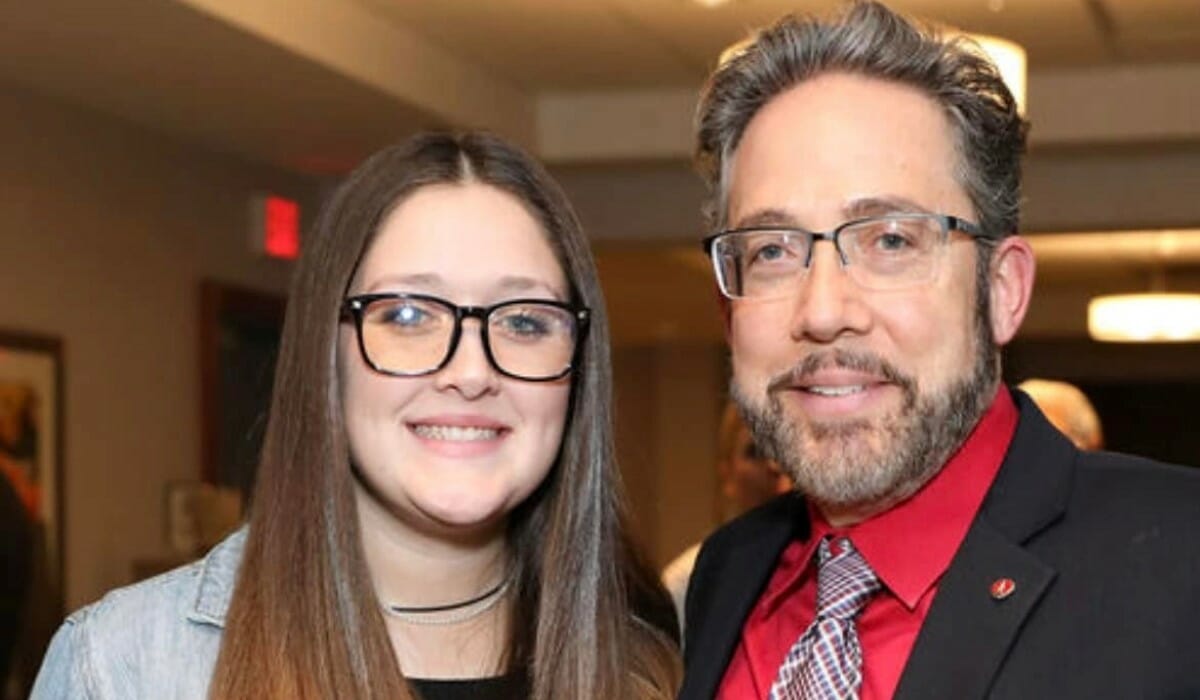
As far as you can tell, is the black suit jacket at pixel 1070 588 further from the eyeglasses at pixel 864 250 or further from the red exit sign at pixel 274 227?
the red exit sign at pixel 274 227

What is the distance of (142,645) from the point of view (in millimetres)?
A: 2248

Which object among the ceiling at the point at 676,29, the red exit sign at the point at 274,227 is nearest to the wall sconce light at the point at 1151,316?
the ceiling at the point at 676,29

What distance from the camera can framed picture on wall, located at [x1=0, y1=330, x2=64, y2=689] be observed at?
588 cm

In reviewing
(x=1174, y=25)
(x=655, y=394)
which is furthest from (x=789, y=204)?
(x=655, y=394)

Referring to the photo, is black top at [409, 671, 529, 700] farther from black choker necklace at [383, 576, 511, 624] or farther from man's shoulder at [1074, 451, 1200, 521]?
man's shoulder at [1074, 451, 1200, 521]

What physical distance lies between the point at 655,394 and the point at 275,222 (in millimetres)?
8545

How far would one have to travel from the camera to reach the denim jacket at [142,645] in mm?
2230

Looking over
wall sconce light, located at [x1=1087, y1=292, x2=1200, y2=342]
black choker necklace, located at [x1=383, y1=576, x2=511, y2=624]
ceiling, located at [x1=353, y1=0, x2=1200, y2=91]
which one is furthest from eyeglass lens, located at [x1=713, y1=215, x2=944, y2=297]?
wall sconce light, located at [x1=1087, y1=292, x2=1200, y2=342]

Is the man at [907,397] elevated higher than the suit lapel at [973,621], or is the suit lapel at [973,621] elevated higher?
the man at [907,397]

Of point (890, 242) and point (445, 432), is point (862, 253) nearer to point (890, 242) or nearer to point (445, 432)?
point (890, 242)

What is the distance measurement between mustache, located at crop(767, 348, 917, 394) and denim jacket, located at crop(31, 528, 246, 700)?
2.35ft

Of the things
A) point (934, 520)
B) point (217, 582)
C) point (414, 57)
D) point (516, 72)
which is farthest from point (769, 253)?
point (516, 72)

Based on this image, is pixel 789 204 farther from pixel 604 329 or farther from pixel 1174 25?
pixel 1174 25

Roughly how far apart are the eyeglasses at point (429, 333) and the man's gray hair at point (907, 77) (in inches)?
11.5
